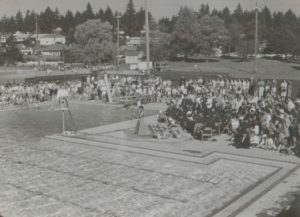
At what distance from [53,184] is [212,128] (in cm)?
836

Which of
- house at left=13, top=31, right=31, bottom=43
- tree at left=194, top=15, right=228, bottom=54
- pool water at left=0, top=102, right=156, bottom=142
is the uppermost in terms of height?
house at left=13, top=31, right=31, bottom=43

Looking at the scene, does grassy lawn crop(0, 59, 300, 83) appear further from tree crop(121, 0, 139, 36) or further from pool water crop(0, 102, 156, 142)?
tree crop(121, 0, 139, 36)

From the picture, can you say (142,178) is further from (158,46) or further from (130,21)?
(130,21)

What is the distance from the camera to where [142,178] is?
13.6 metres

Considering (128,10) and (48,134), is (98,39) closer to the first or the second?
(48,134)

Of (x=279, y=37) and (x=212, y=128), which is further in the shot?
(x=279, y=37)

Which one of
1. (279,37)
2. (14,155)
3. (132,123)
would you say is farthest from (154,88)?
(279,37)

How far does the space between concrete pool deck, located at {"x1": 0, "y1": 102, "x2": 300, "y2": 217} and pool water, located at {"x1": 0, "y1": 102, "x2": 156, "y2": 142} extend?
8.22 ft

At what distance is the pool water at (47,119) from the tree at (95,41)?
198 feet

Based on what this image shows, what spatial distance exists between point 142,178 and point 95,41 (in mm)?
78674

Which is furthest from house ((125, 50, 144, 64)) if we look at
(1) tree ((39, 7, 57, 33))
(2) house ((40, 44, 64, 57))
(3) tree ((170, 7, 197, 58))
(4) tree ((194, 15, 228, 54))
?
(1) tree ((39, 7, 57, 33))

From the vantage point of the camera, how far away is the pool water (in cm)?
2131

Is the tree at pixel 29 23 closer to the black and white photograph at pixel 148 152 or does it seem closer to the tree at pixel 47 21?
the tree at pixel 47 21

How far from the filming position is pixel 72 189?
12609 millimetres
